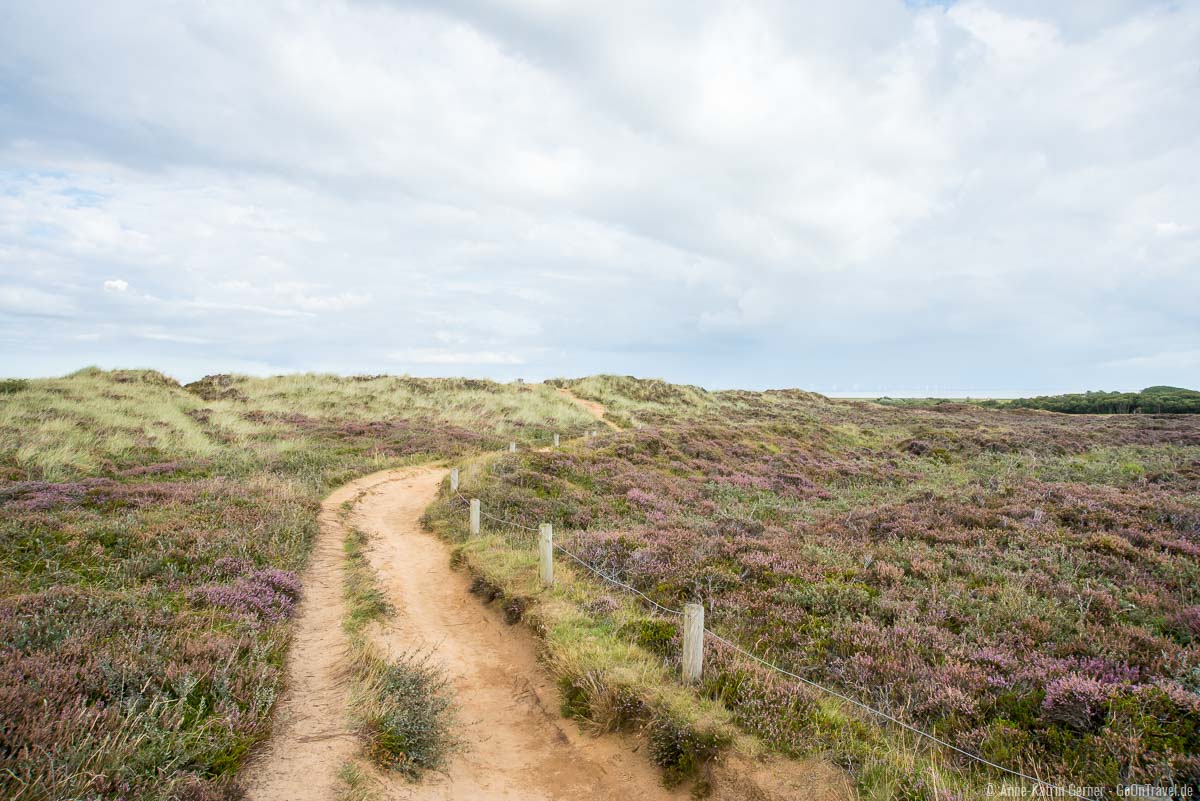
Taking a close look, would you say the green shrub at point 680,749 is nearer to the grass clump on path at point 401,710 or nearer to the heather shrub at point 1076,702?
the grass clump on path at point 401,710

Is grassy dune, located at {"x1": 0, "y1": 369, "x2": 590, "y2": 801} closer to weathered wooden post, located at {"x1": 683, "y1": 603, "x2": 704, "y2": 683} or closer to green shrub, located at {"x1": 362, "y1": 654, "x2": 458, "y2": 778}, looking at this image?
green shrub, located at {"x1": 362, "y1": 654, "x2": 458, "y2": 778}

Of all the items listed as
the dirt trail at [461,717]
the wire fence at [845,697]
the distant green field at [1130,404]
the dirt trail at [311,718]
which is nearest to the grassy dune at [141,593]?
the dirt trail at [311,718]

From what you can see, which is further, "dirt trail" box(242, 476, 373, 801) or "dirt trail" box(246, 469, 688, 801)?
"dirt trail" box(246, 469, 688, 801)

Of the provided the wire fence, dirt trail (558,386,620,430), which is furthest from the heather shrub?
dirt trail (558,386,620,430)

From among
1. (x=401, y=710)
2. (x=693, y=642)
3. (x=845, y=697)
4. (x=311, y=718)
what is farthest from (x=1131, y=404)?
(x=311, y=718)

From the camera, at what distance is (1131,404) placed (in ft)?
199

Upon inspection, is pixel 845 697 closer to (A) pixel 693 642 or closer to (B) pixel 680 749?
(A) pixel 693 642

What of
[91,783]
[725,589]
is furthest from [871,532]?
[91,783]

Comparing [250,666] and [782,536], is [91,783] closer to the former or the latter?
[250,666]

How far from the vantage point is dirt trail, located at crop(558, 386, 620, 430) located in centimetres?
4329

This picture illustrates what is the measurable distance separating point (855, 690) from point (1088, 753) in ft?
7.13

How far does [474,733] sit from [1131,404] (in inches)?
3214

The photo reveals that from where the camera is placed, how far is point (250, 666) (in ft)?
21.6

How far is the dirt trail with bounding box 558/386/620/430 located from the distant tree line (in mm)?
55690
